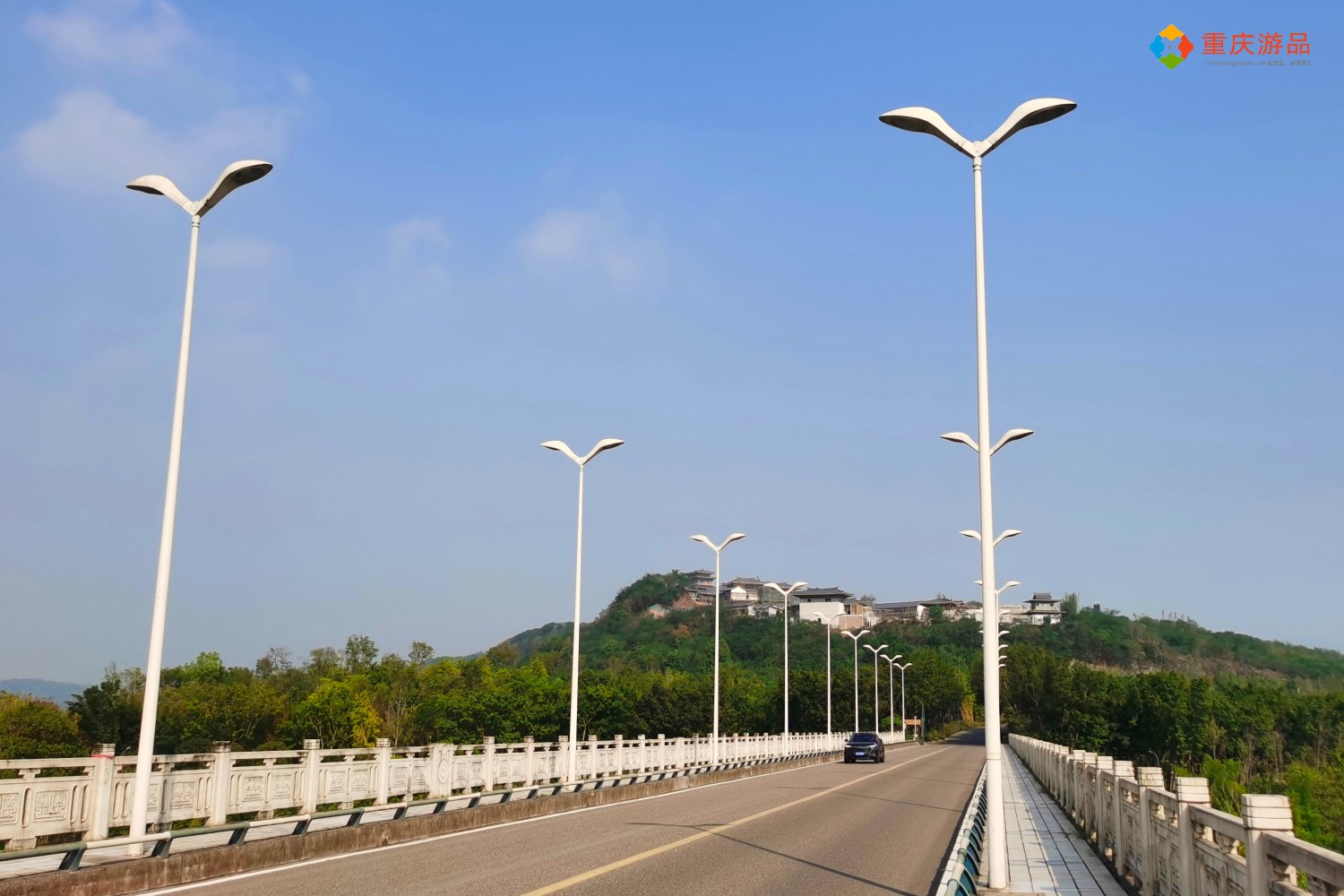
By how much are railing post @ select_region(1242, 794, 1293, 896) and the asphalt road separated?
541 centimetres

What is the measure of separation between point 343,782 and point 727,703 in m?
101

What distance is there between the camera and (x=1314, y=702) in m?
114

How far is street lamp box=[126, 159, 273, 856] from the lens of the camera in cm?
1196

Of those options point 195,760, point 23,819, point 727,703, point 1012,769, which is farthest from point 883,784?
point 727,703

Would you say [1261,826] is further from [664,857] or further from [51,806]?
[51,806]

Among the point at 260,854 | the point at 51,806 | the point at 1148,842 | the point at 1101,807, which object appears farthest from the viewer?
the point at 1101,807

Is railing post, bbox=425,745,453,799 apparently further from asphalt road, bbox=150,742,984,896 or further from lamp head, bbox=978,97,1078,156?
lamp head, bbox=978,97,1078,156

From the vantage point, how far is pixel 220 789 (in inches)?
564

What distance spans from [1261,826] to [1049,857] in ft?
29.9

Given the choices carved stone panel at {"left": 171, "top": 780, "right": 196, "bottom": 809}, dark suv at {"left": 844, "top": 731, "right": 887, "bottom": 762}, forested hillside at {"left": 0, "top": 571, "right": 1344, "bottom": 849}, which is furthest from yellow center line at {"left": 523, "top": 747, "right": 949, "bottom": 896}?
forested hillside at {"left": 0, "top": 571, "right": 1344, "bottom": 849}

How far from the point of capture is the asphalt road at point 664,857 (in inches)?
443

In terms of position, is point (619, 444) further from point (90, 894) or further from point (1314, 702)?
point (1314, 702)

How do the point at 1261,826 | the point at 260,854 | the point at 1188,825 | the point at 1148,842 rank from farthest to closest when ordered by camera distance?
the point at 260,854 < the point at 1148,842 < the point at 1188,825 < the point at 1261,826

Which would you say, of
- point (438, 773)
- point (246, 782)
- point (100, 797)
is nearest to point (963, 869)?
point (100, 797)
